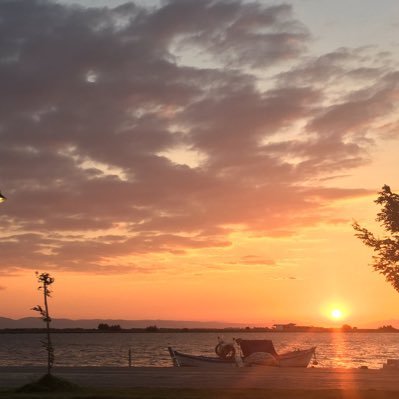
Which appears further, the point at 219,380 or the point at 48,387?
the point at 219,380

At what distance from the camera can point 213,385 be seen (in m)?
32.6

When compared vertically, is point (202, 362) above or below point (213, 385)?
below

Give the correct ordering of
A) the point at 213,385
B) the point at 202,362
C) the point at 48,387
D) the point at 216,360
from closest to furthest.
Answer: the point at 48,387 → the point at 213,385 → the point at 202,362 → the point at 216,360

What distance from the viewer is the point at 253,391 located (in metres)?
28.3

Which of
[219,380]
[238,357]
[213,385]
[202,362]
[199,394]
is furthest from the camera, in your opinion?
[238,357]

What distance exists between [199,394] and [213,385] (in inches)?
233

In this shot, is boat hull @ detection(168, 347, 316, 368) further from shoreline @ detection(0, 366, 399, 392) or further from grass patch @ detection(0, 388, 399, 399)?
grass patch @ detection(0, 388, 399, 399)

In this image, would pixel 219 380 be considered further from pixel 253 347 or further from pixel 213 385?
pixel 253 347

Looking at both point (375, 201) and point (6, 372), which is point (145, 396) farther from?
point (6, 372)

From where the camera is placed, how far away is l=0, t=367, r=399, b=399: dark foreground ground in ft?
87.1

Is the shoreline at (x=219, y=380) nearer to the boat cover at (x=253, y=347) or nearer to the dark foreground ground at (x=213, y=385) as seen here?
the dark foreground ground at (x=213, y=385)

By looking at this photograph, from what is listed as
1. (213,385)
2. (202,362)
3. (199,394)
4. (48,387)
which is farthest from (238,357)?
(199,394)

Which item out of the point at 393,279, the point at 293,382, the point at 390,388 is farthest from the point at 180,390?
the point at 393,279

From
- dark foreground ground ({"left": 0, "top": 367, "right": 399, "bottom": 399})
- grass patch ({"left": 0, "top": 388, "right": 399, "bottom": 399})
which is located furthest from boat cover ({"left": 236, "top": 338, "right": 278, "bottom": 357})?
grass patch ({"left": 0, "top": 388, "right": 399, "bottom": 399})
